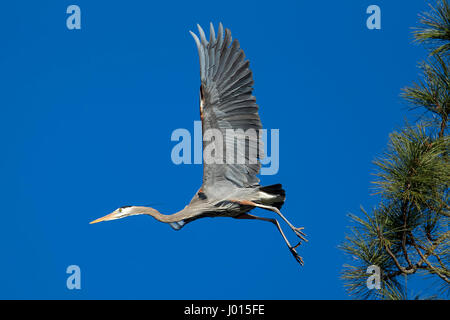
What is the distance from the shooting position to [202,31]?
6707 mm

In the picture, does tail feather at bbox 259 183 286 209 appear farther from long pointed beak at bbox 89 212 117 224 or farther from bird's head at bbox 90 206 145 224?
long pointed beak at bbox 89 212 117 224

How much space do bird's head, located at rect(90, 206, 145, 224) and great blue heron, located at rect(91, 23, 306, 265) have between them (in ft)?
0.34

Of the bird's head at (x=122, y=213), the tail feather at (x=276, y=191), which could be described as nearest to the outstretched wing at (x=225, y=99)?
the tail feather at (x=276, y=191)

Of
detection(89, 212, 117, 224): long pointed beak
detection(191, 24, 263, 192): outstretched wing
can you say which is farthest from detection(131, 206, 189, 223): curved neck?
detection(191, 24, 263, 192): outstretched wing

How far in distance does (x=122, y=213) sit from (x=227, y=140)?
1.36 meters

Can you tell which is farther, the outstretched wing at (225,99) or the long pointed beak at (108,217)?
the long pointed beak at (108,217)

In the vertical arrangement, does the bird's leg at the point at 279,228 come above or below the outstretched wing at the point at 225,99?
below

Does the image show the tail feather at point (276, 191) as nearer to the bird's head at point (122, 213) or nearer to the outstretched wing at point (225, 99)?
the outstretched wing at point (225, 99)

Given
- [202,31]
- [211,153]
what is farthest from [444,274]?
[202,31]

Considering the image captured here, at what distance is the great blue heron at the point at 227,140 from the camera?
6.73 metres

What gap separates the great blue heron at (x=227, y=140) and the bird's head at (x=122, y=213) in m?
0.10

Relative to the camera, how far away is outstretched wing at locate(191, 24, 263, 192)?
6719mm
